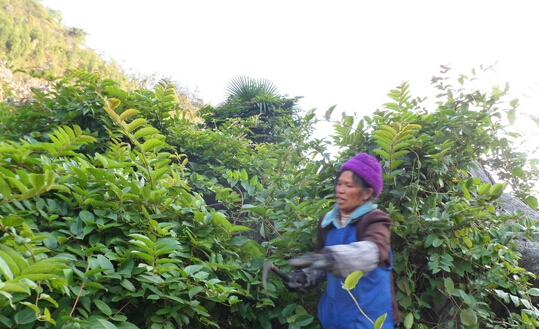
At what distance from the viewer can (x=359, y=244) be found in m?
1.61

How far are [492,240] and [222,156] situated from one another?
2.36 meters

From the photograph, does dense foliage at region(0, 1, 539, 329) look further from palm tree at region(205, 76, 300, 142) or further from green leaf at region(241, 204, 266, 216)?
palm tree at region(205, 76, 300, 142)

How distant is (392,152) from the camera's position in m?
2.28

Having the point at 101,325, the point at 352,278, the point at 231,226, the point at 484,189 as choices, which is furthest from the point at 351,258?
the point at 484,189

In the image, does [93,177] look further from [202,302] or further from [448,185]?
[448,185]

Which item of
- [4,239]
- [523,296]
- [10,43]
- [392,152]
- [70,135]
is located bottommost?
[523,296]

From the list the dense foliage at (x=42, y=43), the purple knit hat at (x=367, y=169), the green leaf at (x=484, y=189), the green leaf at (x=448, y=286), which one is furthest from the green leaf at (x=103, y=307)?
the dense foliage at (x=42, y=43)

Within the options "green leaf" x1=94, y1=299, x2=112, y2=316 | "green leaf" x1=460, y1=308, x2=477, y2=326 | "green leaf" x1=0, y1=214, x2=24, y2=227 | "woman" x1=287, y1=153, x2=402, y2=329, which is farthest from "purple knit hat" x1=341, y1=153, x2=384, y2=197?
"green leaf" x1=0, y1=214, x2=24, y2=227

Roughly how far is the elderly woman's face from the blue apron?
0.34ft

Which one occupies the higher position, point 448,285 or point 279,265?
point 279,265

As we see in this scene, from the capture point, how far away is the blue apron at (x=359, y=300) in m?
1.82

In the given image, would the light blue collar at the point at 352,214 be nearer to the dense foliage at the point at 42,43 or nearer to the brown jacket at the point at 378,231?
the brown jacket at the point at 378,231

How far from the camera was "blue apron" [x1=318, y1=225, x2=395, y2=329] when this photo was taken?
1.82 m

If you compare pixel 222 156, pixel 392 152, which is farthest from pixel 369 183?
pixel 222 156
